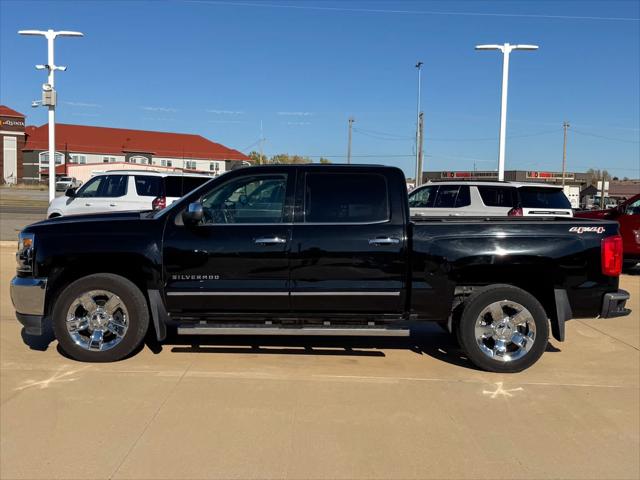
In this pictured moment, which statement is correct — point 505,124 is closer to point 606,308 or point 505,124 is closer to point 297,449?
point 606,308

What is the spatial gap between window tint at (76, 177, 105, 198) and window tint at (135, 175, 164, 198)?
1131mm

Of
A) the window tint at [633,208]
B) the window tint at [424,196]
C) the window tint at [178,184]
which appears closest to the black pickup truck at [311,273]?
the window tint at [633,208]

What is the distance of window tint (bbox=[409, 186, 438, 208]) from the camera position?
518 inches

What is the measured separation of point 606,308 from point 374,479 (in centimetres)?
310

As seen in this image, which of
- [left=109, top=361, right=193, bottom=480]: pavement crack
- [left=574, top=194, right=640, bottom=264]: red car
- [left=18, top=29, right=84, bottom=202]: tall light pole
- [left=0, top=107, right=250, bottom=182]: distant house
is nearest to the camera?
[left=109, top=361, right=193, bottom=480]: pavement crack

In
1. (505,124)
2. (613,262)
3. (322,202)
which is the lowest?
(613,262)

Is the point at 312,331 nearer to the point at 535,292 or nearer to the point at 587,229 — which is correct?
the point at 535,292

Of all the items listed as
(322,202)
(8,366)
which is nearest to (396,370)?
(322,202)

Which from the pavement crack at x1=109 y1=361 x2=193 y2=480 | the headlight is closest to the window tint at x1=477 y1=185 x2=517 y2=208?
the pavement crack at x1=109 y1=361 x2=193 y2=480

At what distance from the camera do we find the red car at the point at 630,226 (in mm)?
10930

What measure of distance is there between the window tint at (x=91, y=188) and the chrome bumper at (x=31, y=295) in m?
10.2

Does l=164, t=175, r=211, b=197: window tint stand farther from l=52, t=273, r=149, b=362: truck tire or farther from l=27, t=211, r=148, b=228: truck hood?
l=52, t=273, r=149, b=362: truck tire

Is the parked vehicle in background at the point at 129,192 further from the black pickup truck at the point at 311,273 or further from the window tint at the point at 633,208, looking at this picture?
the window tint at the point at 633,208

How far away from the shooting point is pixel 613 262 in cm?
518
